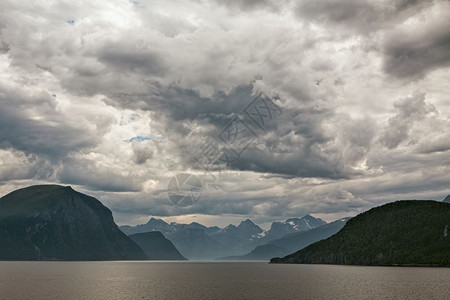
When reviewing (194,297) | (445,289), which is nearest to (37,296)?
(194,297)

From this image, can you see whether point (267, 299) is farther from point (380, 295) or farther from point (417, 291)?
point (417, 291)

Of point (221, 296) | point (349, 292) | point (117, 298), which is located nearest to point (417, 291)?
point (349, 292)

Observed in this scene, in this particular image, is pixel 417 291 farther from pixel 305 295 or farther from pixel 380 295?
pixel 305 295

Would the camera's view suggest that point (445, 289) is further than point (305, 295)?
Yes

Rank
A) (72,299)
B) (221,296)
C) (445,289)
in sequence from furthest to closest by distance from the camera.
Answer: (445,289), (221,296), (72,299)

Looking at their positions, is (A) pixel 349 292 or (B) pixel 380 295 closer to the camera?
(B) pixel 380 295

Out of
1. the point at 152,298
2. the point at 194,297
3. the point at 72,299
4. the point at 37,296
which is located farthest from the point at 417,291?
the point at 37,296

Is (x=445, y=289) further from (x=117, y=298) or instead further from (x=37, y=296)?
(x=37, y=296)

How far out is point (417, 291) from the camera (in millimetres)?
152125

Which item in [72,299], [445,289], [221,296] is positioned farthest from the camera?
[445,289]

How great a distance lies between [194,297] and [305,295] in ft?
125

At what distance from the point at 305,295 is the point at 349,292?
1884 centimetres

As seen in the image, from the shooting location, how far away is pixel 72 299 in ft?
440

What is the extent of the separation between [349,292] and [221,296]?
46.9 metres
